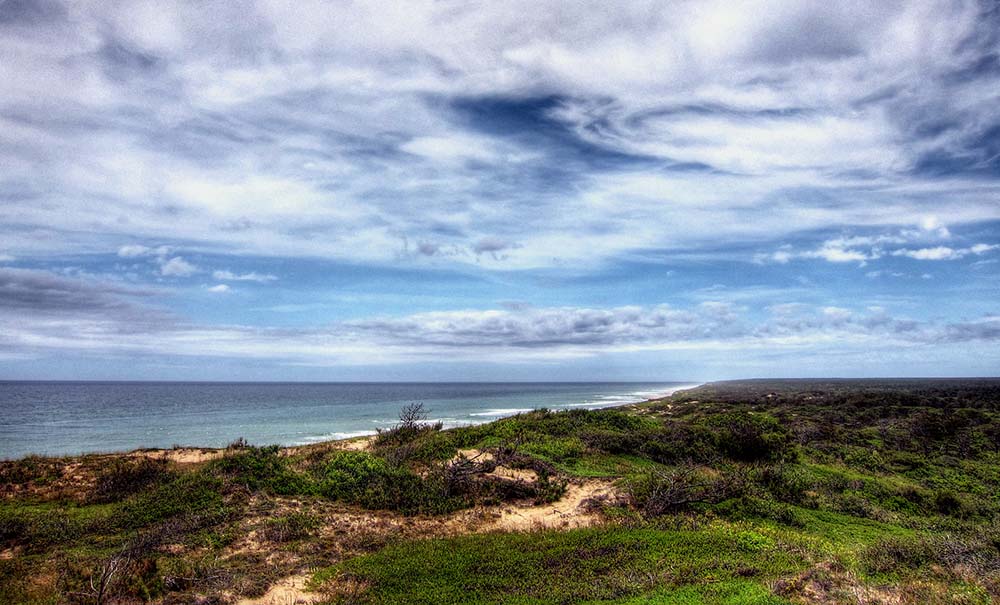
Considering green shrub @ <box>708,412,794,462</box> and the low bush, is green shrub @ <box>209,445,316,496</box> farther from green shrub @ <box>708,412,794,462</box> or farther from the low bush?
green shrub @ <box>708,412,794,462</box>

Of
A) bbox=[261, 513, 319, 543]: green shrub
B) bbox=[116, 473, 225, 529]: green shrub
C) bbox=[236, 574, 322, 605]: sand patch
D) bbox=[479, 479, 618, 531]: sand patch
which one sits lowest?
bbox=[479, 479, 618, 531]: sand patch

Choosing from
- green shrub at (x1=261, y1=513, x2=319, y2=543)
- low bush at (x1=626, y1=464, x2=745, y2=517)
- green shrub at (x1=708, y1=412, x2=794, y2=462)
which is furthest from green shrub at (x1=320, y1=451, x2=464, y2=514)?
green shrub at (x1=708, y1=412, x2=794, y2=462)

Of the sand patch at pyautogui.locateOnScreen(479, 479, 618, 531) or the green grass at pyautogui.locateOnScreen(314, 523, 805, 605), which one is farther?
the sand patch at pyautogui.locateOnScreen(479, 479, 618, 531)

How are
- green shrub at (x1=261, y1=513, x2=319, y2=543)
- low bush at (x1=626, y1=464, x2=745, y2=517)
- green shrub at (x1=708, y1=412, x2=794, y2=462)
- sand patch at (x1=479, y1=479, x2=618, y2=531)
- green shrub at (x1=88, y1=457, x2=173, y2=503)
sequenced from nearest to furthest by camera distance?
green shrub at (x1=261, y1=513, x2=319, y2=543) < sand patch at (x1=479, y1=479, x2=618, y2=531) < low bush at (x1=626, y1=464, x2=745, y2=517) < green shrub at (x1=88, y1=457, x2=173, y2=503) < green shrub at (x1=708, y1=412, x2=794, y2=462)

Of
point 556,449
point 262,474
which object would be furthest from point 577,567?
point 262,474

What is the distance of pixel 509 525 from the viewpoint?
16.7 m

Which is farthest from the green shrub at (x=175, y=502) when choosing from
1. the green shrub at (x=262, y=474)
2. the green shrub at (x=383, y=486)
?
the green shrub at (x=383, y=486)

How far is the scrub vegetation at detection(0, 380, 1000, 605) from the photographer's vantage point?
11.0 m

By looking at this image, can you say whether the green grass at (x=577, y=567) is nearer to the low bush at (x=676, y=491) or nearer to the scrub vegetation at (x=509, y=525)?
the scrub vegetation at (x=509, y=525)

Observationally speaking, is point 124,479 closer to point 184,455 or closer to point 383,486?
point 184,455

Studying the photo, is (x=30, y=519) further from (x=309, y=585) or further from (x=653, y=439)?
(x=653, y=439)

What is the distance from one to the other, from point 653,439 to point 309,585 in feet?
65.2

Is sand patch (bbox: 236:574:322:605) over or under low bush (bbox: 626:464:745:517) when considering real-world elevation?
under

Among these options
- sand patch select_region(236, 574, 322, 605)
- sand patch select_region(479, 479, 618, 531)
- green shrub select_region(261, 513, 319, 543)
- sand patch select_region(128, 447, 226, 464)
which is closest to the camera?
sand patch select_region(236, 574, 322, 605)
